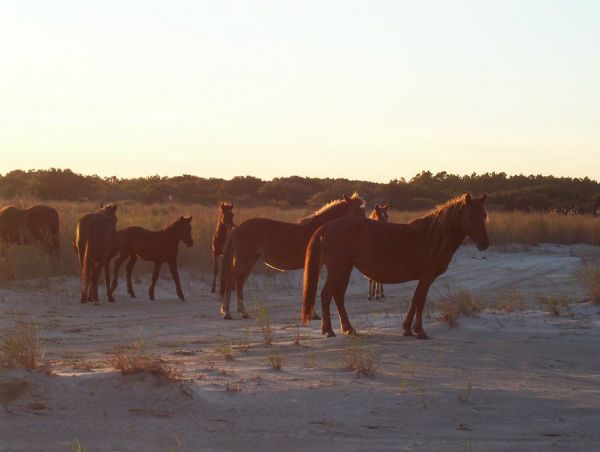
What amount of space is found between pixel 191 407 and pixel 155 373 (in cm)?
57

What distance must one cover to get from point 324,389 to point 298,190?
5857cm

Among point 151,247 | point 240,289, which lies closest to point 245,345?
point 240,289

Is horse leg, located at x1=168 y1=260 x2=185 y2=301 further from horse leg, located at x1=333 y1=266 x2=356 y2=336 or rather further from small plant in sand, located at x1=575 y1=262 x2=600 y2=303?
small plant in sand, located at x1=575 y1=262 x2=600 y2=303

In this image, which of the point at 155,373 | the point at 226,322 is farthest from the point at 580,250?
the point at 155,373

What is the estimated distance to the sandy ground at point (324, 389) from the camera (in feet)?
21.6

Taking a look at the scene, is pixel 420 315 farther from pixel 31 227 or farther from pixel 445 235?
pixel 31 227

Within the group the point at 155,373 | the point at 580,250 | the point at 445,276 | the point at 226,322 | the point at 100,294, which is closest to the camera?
the point at 155,373

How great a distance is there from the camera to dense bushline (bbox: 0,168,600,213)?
54.8 m

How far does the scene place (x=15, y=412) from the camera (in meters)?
7.00

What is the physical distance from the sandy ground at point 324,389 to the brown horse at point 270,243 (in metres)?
1.22

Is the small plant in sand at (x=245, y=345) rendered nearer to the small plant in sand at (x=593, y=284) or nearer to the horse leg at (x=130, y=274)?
the small plant in sand at (x=593, y=284)

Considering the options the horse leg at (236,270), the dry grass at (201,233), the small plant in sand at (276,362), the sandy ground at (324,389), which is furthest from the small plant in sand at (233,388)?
the dry grass at (201,233)

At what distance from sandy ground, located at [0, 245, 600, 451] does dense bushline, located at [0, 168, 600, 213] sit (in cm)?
3648

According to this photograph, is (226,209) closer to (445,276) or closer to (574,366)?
(445,276)
